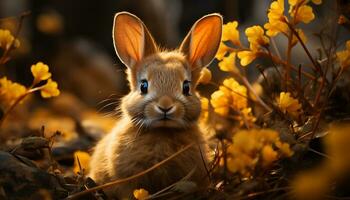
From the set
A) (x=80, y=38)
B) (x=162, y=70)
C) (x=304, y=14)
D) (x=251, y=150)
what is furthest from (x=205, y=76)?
(x=80, y=38)

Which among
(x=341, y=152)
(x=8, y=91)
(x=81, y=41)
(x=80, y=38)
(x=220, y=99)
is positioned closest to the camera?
(x=341, y=152)

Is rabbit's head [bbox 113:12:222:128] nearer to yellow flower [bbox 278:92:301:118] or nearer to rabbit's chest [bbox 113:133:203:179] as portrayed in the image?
rabbit's chest [bbox 113:133:203:179]

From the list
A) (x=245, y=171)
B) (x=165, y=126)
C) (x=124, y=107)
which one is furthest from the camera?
(x=124, y=107)

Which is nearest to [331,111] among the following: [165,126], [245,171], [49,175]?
[165,126]

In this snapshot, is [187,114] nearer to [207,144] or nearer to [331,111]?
[207,144]

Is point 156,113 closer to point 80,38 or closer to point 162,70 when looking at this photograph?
point 162,70

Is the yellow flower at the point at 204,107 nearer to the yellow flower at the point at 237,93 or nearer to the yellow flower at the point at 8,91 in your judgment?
the yellow flower at the point at 237,93
